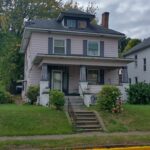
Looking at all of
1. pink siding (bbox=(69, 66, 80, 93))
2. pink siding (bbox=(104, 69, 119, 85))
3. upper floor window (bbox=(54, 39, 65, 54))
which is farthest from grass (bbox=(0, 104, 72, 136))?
pink siding (bbox=(104, 69, 119, 85))

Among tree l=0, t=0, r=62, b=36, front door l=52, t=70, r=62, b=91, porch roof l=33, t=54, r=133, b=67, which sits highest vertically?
tree l=0, t=0, r=62, b=36

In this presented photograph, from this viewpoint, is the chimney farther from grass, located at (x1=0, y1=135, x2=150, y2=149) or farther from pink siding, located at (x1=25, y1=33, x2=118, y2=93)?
grass, located at (x1=0, y1=135, x2=150, y2=149)

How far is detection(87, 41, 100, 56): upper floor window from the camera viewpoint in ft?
102

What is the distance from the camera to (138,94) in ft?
93.5

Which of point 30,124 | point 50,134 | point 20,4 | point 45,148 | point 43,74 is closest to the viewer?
point 45,148

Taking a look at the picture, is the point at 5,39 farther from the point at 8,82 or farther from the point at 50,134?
the point at 50,134

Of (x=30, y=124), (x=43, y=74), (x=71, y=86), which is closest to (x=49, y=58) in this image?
(x=43, y=74)

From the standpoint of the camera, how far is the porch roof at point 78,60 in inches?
1061

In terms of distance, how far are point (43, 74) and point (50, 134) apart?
1020cm

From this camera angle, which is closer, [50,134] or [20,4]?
[50,134]

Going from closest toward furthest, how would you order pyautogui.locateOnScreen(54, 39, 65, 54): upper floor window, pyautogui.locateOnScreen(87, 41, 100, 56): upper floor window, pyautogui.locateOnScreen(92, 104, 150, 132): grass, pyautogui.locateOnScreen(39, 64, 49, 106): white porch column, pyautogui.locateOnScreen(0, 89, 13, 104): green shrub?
pyautogui.locateOnScreen(92, 104, 150, 132): grass
pyautogui.locateOnScreen(39, 64, 49, 106): white porch column
pyautogui.locateOnScreen(54, 39, 65, 54): upper floor window
pyautogui.locateOnScreen(0, 89, 13, 104): green shrub
pyautogui.locateOnScreen(87, 41, 100, 56): upper floor window

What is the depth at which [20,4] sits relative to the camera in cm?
5116

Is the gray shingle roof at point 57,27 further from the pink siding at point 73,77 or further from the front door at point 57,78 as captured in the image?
the front door at point 57,78

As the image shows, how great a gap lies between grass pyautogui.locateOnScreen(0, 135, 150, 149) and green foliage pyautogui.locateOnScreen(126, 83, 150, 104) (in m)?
12.2
